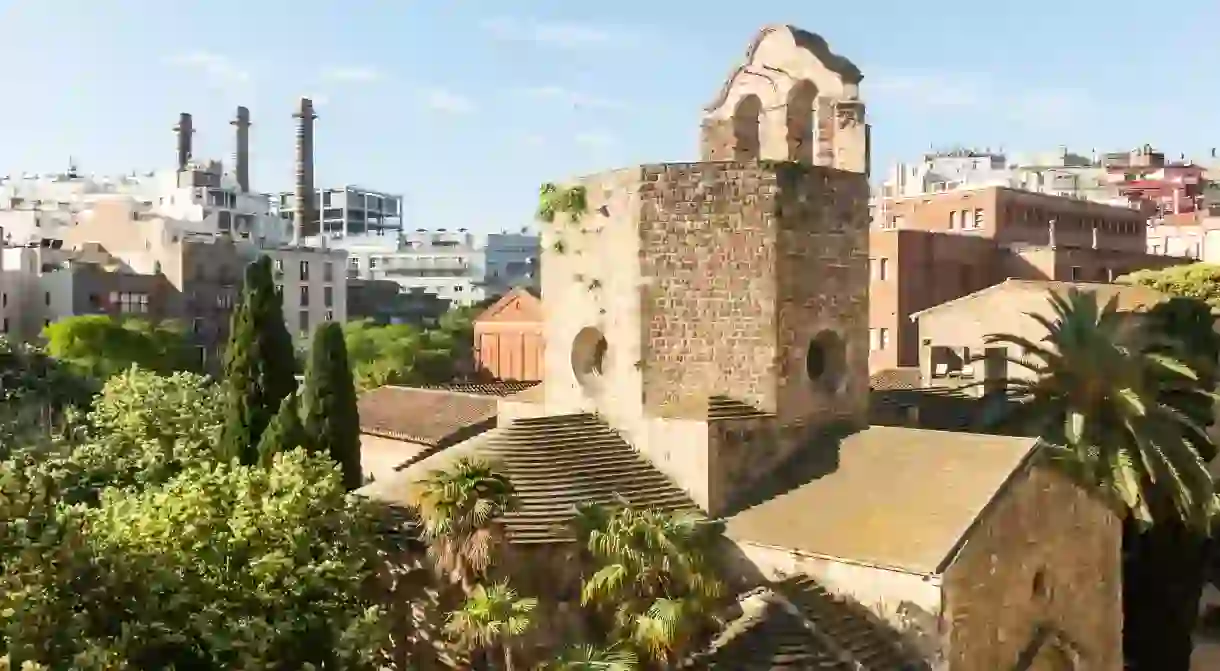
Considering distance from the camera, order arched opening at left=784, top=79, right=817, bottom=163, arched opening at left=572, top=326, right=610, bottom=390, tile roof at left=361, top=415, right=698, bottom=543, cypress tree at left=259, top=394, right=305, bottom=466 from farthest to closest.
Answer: cypress tree at left=259, top=394, right=305, bottom=466, arched opening at left=784, top=79, right=817, bottom=163, arched opening at left=572, top=326, right=610, bottom=390, tile roof at left=361, top=415, right=698, bottom=543

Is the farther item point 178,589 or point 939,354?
point 939,354

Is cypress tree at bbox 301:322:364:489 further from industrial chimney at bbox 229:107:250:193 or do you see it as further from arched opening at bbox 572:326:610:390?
industrial chimney at bbox 229:107:250:193

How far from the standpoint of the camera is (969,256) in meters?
44.4

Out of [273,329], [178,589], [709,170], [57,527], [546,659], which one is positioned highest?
[709,170]

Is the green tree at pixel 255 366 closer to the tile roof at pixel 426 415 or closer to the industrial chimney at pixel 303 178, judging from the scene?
the tile roof at pixel 426 415

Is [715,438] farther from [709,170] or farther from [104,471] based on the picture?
[104,471]

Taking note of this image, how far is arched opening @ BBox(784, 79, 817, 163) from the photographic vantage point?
1977cm

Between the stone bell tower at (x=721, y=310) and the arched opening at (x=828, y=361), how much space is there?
2cm

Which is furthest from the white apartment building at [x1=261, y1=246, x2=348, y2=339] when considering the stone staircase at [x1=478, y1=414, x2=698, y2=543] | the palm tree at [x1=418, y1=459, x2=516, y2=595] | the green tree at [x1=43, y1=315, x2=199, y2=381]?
the palm tree at [x1=418, y1=459, x2=516, y2=595]

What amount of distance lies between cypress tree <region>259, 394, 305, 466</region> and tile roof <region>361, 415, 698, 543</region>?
11.7ft

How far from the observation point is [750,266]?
674 inches

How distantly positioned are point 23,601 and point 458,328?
61.3m

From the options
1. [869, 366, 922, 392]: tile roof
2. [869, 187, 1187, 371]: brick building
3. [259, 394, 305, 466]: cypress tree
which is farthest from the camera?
[869, 187, 1187, 371]: brick building

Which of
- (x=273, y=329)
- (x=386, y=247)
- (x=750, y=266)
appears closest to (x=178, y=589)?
(x=750, y=266)
